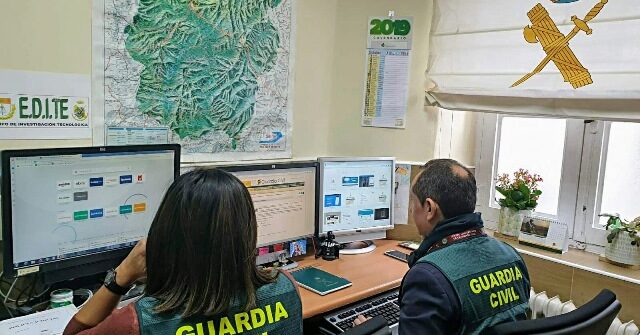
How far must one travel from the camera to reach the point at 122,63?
6.18 ft

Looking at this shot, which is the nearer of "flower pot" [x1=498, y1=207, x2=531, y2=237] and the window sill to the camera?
the window sill

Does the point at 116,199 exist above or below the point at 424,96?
below

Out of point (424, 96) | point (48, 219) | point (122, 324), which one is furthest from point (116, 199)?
point (424, 96)

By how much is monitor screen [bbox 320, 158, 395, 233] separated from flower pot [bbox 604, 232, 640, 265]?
1016mm

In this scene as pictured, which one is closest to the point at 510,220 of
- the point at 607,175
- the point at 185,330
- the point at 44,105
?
the point at 607,175

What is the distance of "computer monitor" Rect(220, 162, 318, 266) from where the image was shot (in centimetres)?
214

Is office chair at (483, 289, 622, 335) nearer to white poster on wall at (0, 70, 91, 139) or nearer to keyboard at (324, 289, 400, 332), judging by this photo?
keyboard at (324, 289, 400, 332)

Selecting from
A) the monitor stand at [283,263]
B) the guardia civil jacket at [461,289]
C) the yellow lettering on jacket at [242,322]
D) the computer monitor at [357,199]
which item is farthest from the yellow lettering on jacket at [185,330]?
the computer monitor at [357,199]

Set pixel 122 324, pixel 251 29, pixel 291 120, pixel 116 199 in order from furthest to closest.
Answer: pixel 291 120 → pixel 251 29 → pixel 116 199 → pixel 122 324

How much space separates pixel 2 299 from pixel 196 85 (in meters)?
1.05

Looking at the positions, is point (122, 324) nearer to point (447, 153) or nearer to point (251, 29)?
point (251, 29)

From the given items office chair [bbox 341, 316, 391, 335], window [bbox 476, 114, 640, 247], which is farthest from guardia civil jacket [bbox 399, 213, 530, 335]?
window [bbox 476, 114, 640, 247]

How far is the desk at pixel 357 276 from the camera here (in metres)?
1.83

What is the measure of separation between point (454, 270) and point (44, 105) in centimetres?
146
